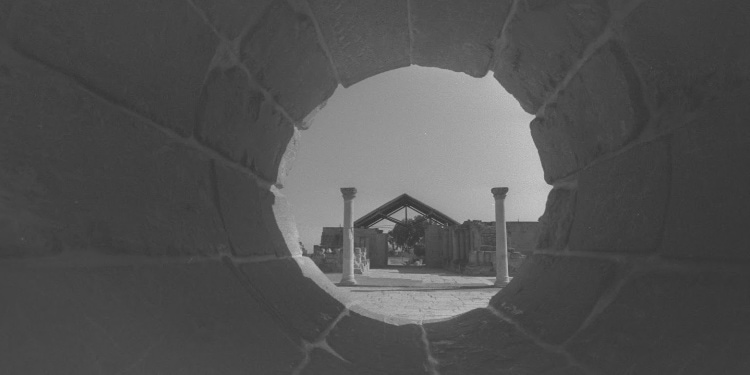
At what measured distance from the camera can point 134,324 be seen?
0.93 meters

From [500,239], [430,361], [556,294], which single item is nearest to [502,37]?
[556,294]

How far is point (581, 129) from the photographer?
1.85 m

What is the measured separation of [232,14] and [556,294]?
59.8 inches

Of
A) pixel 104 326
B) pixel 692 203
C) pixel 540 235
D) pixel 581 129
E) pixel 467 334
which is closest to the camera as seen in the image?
pixel 104 326

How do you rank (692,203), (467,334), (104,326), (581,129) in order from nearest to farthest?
(104,326)
(692,203)
(581,129)
(467,334)

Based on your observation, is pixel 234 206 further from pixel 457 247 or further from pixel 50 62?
pixel 457 247

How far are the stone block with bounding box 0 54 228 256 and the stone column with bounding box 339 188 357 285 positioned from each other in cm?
1217

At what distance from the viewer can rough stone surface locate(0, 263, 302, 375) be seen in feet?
2.48

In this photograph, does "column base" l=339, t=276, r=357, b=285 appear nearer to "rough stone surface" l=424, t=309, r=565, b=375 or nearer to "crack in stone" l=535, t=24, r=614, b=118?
"rough stone surface" l=424, t=309, r=565, b=375

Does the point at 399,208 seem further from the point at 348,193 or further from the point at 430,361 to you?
the point at 430,361

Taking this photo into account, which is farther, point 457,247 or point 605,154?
point 457,247

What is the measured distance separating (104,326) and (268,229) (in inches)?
A: 41.7

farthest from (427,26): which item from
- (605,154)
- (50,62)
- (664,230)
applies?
(50,62)

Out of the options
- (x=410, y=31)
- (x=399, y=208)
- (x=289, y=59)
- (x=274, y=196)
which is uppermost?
(x=399, y=208)
